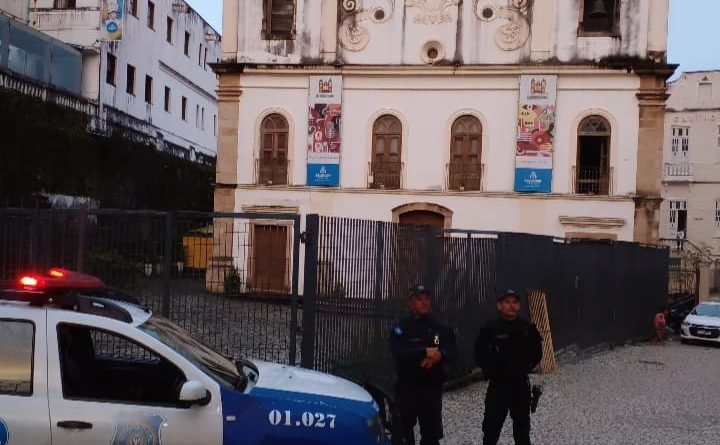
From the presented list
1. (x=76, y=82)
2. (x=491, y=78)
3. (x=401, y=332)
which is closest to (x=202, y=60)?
(x=76, y=82)

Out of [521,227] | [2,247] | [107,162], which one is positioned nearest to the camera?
[2,247]

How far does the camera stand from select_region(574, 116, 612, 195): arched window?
24.1 m

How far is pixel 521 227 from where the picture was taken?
24375mm

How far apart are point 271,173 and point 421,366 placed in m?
19.7

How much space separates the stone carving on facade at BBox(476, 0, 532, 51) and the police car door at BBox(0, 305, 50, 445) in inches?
868

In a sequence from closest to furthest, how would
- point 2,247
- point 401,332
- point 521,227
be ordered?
point 401,332
point 2,247
point 521,227

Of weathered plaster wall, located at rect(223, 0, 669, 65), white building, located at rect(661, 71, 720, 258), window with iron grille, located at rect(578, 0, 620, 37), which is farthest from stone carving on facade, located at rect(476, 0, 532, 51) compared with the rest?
white building, located at rect(661, 71, 720, 258)

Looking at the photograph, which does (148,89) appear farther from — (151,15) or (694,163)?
(694,163)

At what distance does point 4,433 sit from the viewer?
456cm

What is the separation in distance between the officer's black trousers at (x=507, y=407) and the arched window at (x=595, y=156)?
18080mm

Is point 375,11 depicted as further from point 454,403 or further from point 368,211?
point 454,403

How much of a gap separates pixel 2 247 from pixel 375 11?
18714 mm

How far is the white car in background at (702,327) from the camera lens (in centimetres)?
2048

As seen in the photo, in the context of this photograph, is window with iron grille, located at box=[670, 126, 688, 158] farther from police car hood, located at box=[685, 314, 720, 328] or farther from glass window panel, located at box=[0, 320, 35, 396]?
glass window panel, located at box=[0, 320, 35, 396]
